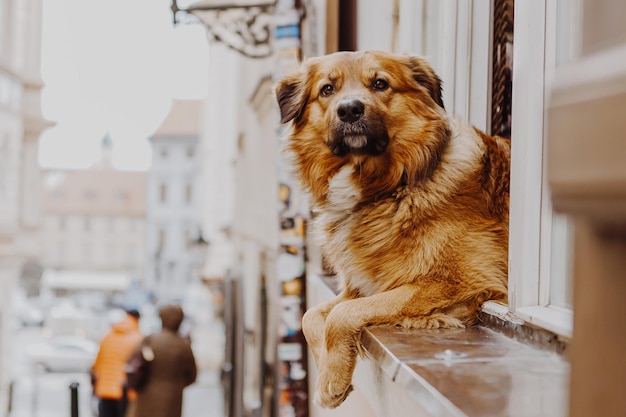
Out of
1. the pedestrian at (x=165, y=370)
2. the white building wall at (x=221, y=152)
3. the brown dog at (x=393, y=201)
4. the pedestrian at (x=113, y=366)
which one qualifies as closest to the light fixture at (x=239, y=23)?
the pedestrian at (x=165, y=370)

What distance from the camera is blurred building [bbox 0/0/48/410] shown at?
48.3 ft

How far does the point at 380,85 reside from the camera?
1.94 m

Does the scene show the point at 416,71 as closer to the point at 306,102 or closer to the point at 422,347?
the point at 306,102

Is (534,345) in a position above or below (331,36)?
below

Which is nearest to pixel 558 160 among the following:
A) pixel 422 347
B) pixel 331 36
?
pixel 422 347

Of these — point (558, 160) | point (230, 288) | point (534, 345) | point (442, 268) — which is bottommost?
point (230, 288)

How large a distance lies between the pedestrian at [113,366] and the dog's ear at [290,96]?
5.37 meters

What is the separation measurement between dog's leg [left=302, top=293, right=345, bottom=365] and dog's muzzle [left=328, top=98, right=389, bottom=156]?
0.41 meters

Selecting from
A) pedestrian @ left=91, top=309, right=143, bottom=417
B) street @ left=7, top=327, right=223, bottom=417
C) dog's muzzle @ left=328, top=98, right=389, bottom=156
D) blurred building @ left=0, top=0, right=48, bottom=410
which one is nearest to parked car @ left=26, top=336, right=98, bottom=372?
street @ left=7, top=327, right=223, bottom=417

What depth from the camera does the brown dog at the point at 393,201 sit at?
173cm

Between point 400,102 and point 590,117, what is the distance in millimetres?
1556

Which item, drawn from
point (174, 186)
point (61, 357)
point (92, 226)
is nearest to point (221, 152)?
point (61, 357)

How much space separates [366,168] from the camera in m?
1.94

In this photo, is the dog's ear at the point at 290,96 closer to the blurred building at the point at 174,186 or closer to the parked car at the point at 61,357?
the parked car at the point at 61,357
